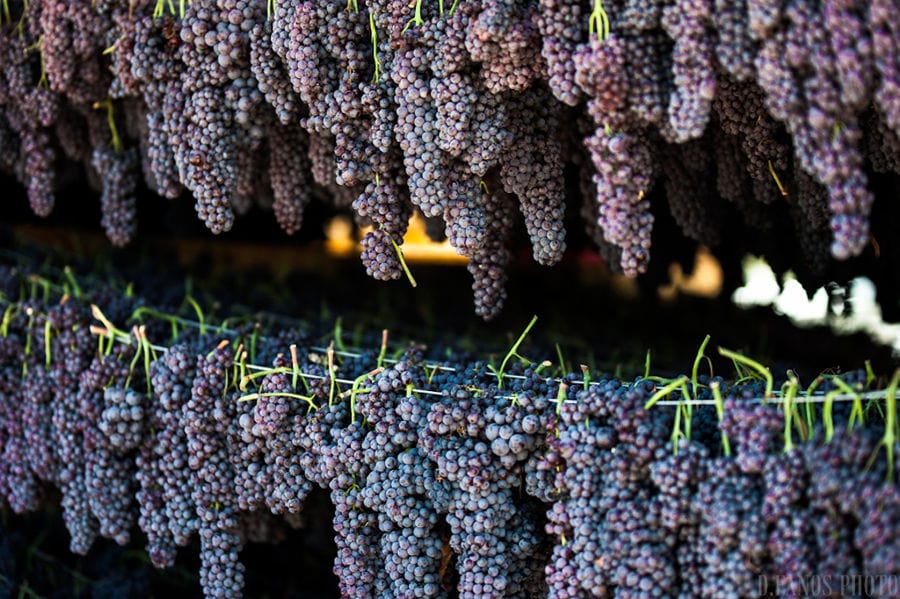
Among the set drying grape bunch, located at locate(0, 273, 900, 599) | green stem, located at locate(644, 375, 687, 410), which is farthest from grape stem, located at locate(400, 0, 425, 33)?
green stem, located at locate(644, 375, 687, 410)

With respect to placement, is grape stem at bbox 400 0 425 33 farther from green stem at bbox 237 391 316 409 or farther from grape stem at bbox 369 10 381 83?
green stem at bbox 237 391 316 409

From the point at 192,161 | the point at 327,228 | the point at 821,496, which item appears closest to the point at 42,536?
the point at 192,161

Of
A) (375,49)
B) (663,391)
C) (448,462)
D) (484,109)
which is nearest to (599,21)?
(484,109)

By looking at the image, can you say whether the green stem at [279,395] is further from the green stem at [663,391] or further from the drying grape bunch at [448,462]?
the green stem at [663,391]

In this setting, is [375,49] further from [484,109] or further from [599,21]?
[599,21]

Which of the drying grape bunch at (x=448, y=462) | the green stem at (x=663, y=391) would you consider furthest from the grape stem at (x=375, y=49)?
the green stem at (x=663, y=391)
